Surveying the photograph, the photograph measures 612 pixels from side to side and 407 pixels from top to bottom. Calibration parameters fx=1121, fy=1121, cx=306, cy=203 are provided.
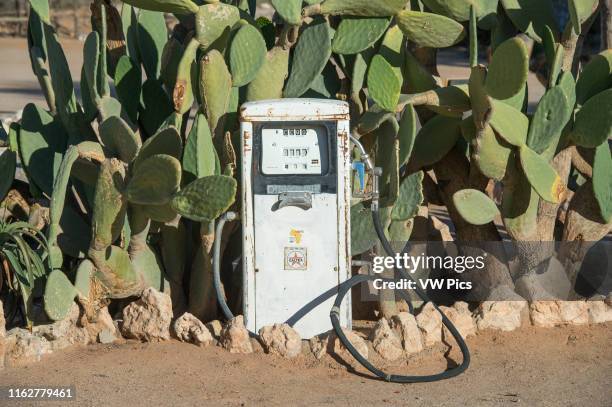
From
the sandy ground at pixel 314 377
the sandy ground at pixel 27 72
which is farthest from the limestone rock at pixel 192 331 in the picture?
the sandy ground at pixel 27 72

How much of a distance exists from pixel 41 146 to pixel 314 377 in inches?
74.8

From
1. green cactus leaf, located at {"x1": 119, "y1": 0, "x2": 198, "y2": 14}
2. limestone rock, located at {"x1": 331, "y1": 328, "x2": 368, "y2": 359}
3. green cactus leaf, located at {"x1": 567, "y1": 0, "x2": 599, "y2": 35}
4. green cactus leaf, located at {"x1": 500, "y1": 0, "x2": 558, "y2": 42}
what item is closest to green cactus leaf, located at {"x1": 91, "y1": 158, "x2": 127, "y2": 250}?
green cactus leaf, located at {"x1": 119, "y1": 0, "x2": 198, "y2": 14}

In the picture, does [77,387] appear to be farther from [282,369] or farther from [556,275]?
[556,275]

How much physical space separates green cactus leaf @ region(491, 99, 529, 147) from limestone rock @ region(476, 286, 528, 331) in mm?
748

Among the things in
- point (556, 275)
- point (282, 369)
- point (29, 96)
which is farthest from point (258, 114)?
point (29, 96)

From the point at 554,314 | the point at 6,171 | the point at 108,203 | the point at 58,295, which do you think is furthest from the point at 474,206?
the point at 6,171

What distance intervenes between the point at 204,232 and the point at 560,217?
237 centimetres

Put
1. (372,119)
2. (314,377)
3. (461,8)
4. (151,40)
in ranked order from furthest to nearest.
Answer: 1. (151,40)
2. (461,8)
3. (372,119)
4. (314,377)

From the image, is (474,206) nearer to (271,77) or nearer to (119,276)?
(271,77)

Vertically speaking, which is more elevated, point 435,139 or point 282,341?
point 435,139

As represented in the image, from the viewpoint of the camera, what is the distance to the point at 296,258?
490cm

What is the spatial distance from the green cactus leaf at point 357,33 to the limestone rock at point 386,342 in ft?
4.34

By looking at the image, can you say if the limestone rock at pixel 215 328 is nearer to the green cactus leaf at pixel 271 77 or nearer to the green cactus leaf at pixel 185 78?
the green cactus leaf at pixel 185 78

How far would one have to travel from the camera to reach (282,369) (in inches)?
186
